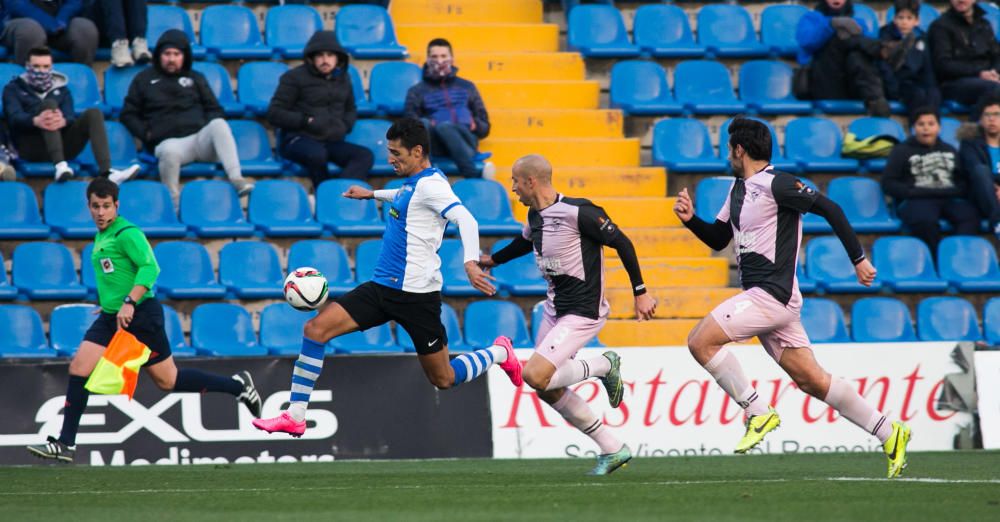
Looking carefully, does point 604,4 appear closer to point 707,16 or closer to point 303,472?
point 707,16

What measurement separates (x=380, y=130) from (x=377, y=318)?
18.2ft

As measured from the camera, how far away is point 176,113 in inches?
545

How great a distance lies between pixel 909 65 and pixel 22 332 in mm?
9629

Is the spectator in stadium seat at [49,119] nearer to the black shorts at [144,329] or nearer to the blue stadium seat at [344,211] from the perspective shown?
the blue stadium seat at [344,211]

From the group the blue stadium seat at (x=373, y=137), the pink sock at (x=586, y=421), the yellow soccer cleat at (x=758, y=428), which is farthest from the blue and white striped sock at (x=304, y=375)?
the blue stadium seat at (x=373, y=137)

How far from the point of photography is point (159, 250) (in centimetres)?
1303

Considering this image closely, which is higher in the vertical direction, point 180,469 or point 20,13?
point 20,13

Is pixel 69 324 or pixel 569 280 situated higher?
pixel 569 280

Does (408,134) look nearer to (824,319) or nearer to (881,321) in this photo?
(824,319)

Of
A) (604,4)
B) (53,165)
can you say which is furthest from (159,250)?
(604,4)

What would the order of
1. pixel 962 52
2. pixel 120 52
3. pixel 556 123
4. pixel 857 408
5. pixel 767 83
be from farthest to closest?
1. pixel 962 52
2. pixel 767 83
3. pixel 556 123
4. pixel 120 52
5. pixel 857 408

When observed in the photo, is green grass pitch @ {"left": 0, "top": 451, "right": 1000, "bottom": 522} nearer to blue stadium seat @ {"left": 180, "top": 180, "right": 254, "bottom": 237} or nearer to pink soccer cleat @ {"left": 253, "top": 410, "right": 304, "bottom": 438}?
pink soccer cleat @ {"left": 253, "top": 410, "right": 304, "bottom": 438}

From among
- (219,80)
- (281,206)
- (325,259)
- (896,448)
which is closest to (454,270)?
(325,259)

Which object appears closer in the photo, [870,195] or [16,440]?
[16,440]
